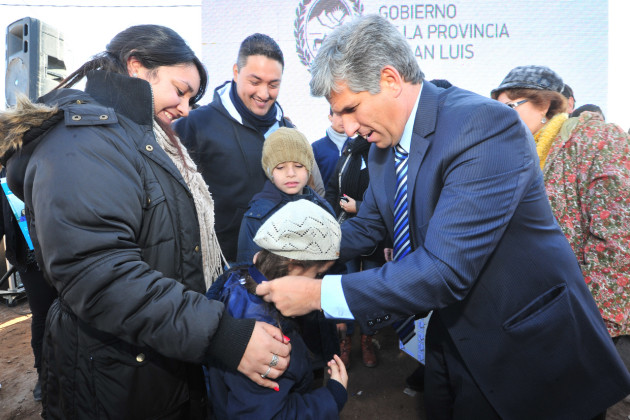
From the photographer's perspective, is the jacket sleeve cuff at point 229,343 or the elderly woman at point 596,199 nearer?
the jacket sleeve cuff at point 229,343

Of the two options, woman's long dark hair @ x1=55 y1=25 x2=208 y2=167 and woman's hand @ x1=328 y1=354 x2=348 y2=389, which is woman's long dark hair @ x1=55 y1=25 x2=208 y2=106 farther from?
woman's hand @ x1=328 y1=354 x2=348 y2=389

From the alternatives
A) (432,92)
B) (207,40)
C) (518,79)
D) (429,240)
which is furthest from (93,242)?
(207,40)

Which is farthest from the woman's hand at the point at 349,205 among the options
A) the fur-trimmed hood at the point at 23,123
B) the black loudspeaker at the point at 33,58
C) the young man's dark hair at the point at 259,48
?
the black loudspeaker at the point at 33,58

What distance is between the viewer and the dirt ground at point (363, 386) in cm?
282

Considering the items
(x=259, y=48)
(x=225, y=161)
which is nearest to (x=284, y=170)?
(x=225, y=161)

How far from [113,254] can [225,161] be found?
1.76 meters

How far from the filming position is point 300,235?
133 cm

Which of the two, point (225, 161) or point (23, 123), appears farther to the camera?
point (225, 161)

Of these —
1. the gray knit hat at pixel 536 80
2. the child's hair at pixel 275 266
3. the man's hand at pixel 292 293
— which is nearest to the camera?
the man's hand at pixel 292 293

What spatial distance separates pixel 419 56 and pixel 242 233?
4922 millimetres

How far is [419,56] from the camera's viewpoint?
604 cm

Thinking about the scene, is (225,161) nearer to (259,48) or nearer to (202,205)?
(259,48)

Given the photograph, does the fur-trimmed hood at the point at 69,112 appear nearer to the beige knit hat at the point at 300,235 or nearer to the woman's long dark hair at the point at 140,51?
the woman's long dark hair at the point at 140,51

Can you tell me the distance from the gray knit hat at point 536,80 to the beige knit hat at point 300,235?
1714mm
